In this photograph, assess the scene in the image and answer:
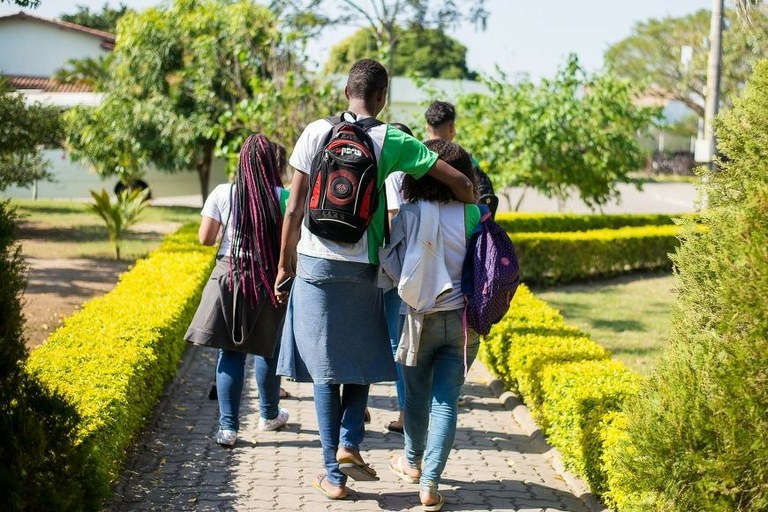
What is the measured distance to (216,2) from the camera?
2092 cm

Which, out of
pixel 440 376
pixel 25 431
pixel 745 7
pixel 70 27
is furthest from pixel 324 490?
pixel 70 27

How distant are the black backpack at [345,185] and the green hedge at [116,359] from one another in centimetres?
139

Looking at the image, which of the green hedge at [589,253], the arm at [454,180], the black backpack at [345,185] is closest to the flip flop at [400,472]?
the black backpack at [345,185]

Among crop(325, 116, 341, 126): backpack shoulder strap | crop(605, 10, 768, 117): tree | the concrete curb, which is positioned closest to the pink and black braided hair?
crop(325, 116, 341, 126): backpack shoulder strap

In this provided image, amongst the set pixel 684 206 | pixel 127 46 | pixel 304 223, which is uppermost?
pixel 127 46

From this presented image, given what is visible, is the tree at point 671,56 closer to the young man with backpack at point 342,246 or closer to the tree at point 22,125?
the tree at point 22,125

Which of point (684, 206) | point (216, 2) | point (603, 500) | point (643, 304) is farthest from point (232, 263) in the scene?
point (684, 206)

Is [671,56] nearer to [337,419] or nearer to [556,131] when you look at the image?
[556,131]

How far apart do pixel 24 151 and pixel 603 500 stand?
1642 cm

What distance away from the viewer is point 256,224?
5.77 meters

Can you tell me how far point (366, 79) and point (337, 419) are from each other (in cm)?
169

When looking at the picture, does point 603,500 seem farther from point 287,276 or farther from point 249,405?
point 249,405

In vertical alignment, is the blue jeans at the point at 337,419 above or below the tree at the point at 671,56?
below

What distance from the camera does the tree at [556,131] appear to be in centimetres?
1689
